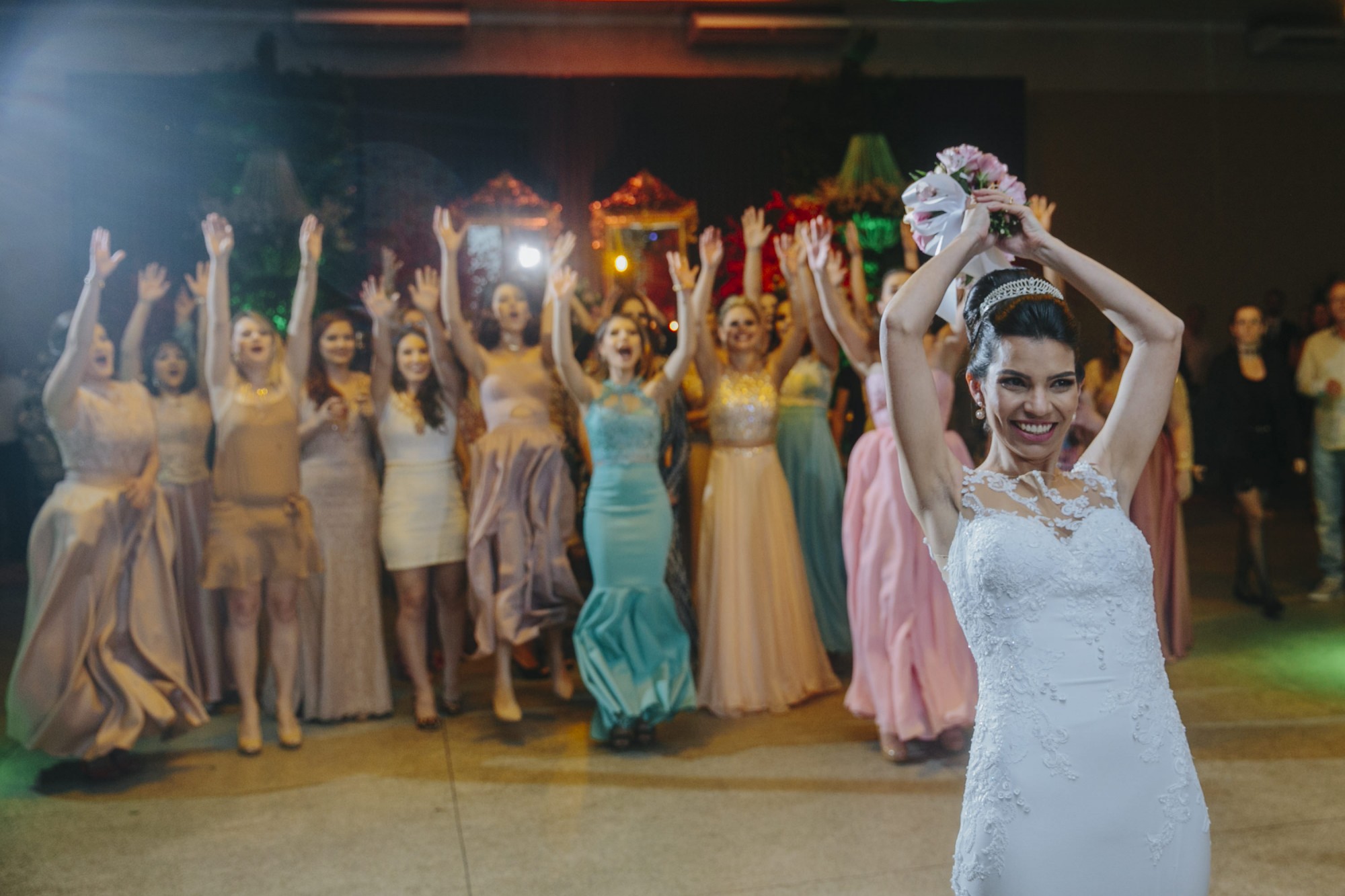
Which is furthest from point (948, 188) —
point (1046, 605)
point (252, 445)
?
point (252, 445)

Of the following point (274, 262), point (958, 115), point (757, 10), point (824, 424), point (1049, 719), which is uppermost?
point (757, 10)

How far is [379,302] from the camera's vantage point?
479 centimetres

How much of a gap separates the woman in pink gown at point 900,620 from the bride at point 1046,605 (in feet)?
7.16

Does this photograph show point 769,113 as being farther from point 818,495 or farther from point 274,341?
point 274,341

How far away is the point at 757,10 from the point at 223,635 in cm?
672

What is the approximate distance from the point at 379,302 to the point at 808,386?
200 cm

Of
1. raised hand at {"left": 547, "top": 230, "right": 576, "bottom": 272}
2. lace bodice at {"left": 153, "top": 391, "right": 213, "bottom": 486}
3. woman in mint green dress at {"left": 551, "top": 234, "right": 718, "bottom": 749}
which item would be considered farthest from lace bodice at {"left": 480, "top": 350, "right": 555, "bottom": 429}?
lace bodice at {"left": 153, "top": 391, "right": 213, "bottom": 486}

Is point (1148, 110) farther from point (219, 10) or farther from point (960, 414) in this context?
point (219, 10)

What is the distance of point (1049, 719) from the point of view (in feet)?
5.56

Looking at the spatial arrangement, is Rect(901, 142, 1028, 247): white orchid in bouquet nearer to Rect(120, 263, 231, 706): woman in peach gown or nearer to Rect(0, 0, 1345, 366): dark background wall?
Rect(120, 263, 231, 706): woman in peach gown

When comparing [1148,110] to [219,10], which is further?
[1148,110]

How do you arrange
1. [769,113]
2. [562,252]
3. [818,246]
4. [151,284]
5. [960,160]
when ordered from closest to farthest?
[960,160]
[818,246]
[562,252]
[151,284]
[769,113]

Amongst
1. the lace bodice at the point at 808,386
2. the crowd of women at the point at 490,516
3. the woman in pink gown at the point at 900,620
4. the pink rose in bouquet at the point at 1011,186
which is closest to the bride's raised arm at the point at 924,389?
the pink rose in bouquet at the point at 1011,186

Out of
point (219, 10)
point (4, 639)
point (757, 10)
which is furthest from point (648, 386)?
point (219, 10)
